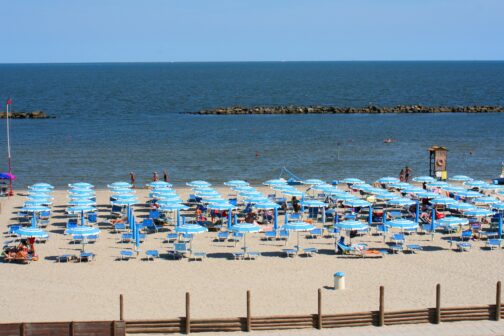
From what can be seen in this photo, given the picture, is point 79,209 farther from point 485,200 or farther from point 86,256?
point 485,200

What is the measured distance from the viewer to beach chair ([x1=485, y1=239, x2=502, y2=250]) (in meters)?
26.8

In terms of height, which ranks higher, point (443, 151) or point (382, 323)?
point (443, 151)

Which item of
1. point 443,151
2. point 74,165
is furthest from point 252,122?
point 443,151

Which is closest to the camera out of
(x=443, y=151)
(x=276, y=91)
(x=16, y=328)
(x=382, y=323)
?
(x=16, y=328)

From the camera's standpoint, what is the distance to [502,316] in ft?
61.0

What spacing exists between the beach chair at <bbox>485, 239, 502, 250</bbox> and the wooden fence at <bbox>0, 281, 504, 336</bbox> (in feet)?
27.9

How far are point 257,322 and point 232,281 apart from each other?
512cm

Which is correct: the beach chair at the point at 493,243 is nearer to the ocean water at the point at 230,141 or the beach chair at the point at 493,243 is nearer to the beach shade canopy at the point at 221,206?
the beach shade canopy at the point at 221,206

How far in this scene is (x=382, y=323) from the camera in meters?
18.2

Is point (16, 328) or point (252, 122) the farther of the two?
point (252, 122)

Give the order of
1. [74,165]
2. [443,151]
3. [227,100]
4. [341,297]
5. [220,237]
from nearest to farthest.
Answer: [341,297]
[220,237]
[443,151]
[74,165]
[227,100]

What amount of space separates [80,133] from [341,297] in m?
54.7

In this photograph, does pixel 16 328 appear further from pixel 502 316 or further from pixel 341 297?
pixel 502 316

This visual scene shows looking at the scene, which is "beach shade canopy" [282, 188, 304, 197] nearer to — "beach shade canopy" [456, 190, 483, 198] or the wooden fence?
"beach shade canopy" [456, 190, 483, 198]
